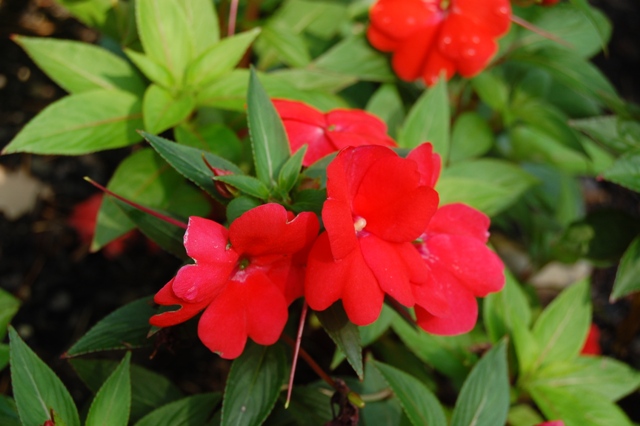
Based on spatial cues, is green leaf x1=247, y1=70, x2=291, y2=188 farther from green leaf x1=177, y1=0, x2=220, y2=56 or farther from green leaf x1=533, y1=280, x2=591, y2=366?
green leaf x1=533, y1=280, x2=591, y2=366

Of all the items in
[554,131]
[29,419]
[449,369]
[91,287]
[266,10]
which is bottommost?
[91,287]

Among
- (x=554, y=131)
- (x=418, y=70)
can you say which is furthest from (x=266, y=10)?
(x=554, y=131)

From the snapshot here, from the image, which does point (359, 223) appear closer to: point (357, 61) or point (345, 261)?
point (345, 261)

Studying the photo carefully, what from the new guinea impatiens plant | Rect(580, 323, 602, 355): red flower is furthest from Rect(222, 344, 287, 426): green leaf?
Rect(580, 323, 602, 355): red flower

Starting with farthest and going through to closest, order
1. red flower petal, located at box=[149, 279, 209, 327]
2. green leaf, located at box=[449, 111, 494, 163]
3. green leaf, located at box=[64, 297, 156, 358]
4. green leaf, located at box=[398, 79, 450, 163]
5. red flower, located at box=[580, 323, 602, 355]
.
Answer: red flower, located at box=[580, 323, 602, 355] → green leaf, located at box=[449, 111, 494, 163] → green leaf, located at box=[398, 79, 450, 163] → green leaf, located at box=[64, 297, 156, 358] → red flower petal, located at box=[149, 279, 209, 327]

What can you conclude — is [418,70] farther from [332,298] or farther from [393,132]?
[332,298]

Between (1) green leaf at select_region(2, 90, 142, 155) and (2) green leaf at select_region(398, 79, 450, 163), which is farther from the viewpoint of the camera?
(2) green leaf at select_region(398, 79, 450, 163)

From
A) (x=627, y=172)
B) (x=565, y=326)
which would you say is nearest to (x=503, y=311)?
(x=565, y=326)
